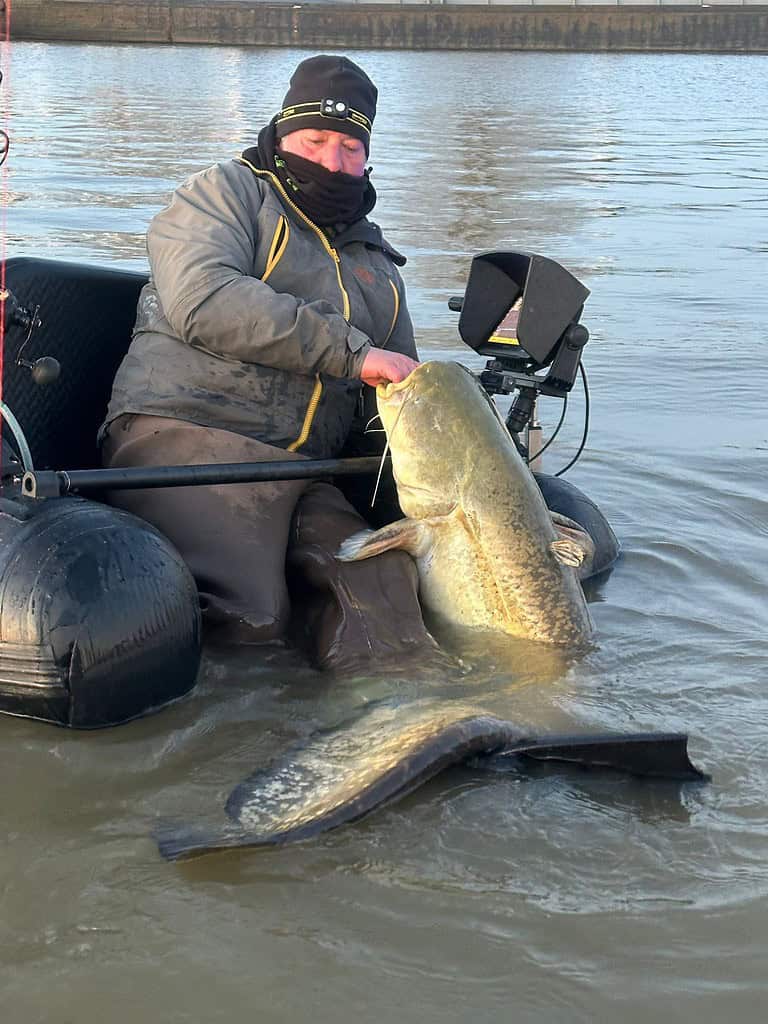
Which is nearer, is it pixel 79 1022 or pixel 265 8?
pixel 79 1022

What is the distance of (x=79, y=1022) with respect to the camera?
9.59ft

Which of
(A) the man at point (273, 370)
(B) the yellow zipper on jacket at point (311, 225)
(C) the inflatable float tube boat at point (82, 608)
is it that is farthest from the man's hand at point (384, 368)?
(C) the inflatable float tube boat at point (82, 608)

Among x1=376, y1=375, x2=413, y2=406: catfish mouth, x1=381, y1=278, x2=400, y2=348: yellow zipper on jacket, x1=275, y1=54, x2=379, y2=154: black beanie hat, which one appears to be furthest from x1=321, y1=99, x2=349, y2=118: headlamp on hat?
x1=376, y1=375, x2=413, y2=406: catfish mouth

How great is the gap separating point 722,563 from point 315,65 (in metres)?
2.66

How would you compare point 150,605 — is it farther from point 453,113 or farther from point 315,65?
point 453,113

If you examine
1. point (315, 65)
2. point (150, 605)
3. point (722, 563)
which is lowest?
point (722, 563)

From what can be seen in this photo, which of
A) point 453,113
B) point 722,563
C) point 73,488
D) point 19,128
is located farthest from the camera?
point 453,113

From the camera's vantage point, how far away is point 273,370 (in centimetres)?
498

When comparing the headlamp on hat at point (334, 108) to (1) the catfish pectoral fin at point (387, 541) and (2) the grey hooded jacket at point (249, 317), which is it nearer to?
(2) the grey hooded jacket at point (249, 317)

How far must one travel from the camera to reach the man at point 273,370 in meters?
4.73

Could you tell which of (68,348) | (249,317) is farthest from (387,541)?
(68,348)

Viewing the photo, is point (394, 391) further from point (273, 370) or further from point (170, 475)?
point (170, 475)

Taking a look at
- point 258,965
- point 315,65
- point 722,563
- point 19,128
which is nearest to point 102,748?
point 258,965

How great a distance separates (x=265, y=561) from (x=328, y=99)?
1.66m
